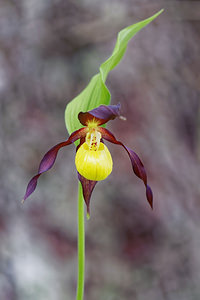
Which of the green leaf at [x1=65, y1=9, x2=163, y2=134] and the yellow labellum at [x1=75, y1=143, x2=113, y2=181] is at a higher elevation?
the green leaf at [x1=65, y1=9, x2=163, y2=134]

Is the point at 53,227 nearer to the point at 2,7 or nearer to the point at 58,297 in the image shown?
the point at 58,297

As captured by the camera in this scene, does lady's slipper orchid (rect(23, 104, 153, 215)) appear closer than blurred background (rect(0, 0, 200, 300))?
Yes

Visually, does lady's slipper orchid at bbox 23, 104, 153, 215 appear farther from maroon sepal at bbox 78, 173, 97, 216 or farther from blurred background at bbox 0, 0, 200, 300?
blurred background at bbox 0, 0, 200, 300

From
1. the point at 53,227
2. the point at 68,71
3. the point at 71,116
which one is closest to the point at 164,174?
the point at 53,227

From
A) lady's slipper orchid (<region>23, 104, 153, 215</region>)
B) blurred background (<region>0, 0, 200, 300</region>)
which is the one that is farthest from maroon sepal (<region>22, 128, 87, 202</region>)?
blurred background (<region>0, 0, 200, 300</region>)

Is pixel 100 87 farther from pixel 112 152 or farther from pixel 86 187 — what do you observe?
pixel 112 152

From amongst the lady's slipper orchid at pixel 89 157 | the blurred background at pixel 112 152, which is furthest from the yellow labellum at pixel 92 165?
the blurred background at pixel 112 152

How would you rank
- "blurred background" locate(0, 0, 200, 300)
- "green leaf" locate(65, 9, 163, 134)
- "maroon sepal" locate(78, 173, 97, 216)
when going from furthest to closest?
1. "blurred background" locate(0, 0, 200, 300)
2. "maroon sepal" locate(78, 173, 97, 216)
3. "green leaf" locate(65, 9, 163, 134)
